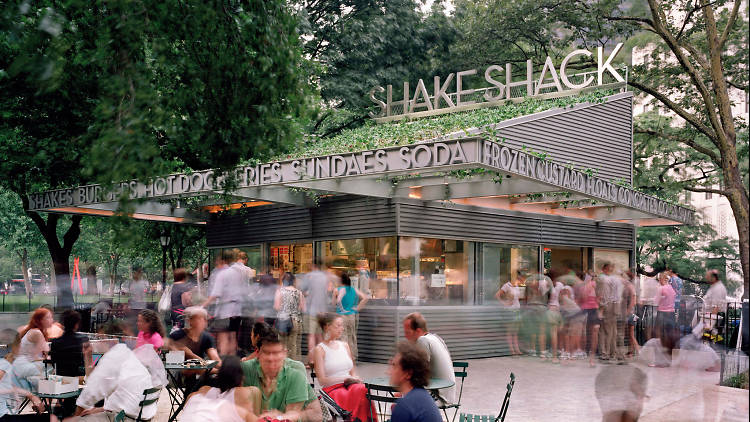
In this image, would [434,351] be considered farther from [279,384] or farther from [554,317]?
[554,317]

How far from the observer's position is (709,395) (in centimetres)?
750

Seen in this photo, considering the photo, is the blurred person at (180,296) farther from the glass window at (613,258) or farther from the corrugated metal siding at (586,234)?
the glass window at (613,258)

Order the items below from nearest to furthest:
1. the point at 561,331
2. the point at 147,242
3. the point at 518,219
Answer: the point at 561,331, the point at 518,219, the point at 147,242

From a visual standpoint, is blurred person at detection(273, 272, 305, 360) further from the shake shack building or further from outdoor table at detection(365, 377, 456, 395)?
outdoor table at detection(365, 377, 456, 395)

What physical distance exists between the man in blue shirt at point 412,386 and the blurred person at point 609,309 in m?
10.7

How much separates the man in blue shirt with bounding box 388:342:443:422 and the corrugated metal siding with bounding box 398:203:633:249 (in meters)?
9.45

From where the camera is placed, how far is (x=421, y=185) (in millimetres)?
13961

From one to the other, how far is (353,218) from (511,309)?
4296mm

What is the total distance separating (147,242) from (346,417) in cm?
2768

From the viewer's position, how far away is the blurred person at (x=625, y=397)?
212 inches

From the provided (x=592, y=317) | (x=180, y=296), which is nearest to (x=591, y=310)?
(x=592, y=317)

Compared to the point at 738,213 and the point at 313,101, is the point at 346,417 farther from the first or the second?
the point at 738,213

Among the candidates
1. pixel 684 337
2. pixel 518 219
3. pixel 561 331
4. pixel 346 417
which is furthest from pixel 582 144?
pixel 346 417

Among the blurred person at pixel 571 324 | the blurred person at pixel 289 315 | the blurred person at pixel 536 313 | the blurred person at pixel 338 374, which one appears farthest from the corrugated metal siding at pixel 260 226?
the blurred person at pixel 338 374
